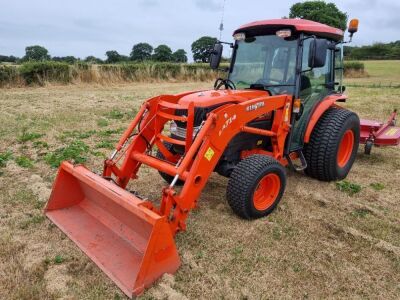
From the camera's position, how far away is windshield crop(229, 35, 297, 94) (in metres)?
4.54

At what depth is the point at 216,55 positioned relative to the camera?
520cm

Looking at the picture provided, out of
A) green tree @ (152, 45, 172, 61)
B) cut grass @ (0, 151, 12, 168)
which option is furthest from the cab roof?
green tree @ (152, 45, 172, 61)

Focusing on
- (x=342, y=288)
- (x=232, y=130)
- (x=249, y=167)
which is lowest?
(x=342, y=288)

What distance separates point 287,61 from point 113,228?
9.17ft

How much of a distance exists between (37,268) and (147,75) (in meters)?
17.6

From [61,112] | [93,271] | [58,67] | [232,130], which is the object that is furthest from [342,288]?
[58,67]

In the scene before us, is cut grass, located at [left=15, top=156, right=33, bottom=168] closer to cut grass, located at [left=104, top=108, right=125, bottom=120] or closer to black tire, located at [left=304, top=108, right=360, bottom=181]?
cut grass, located at [left=104, top=108, right=125, bottom=120]

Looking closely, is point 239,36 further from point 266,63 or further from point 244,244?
point 244,244

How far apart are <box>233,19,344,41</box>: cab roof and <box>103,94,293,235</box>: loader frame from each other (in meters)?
0.84

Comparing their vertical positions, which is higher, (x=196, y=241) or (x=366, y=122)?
(x=366, y=122)

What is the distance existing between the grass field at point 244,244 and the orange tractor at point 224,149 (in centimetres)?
20

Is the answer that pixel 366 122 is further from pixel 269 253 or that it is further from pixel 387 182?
pixel 269 253

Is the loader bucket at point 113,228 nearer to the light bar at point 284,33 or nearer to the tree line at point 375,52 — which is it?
the light bar at point 284,33

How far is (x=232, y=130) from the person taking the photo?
3.87 metres
